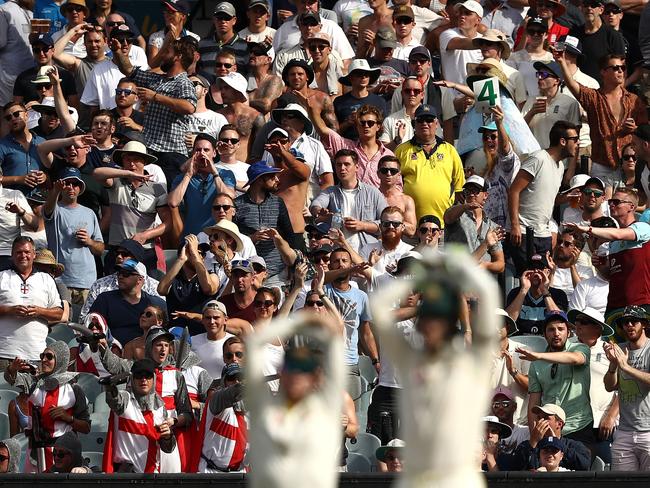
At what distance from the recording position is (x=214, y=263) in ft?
45.0

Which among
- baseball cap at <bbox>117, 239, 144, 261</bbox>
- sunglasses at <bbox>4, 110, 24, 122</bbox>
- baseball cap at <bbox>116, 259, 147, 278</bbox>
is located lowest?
baseball cap at <bbox>116, 259, 147, 278</bbox>

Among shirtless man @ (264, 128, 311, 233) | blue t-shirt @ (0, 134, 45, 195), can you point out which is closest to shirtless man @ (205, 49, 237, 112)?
shirtless man @ (264, 128, 311, 233)

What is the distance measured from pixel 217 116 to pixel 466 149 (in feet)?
7.93

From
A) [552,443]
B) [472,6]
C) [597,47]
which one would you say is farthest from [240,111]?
[552,443]

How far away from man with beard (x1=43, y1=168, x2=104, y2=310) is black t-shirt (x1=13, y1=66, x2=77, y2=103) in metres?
2.27

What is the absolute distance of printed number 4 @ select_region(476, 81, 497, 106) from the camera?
1548 centimetres

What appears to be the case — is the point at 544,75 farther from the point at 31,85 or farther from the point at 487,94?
the point at 31,85

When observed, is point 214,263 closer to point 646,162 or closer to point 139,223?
point 139,223

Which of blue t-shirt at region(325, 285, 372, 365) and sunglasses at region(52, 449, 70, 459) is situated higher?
blue t-shirt at region(325, 285, 372, 365)

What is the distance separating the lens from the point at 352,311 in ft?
42.9

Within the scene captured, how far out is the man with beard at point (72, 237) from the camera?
46.4ft

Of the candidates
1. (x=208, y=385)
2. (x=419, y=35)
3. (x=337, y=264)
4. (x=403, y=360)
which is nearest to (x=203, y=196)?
(x=337, y=264)

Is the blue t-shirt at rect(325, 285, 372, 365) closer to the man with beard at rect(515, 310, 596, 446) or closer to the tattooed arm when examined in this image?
the man with beard at rect(515, 310, 596, 446)

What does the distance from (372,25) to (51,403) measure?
6731mm
